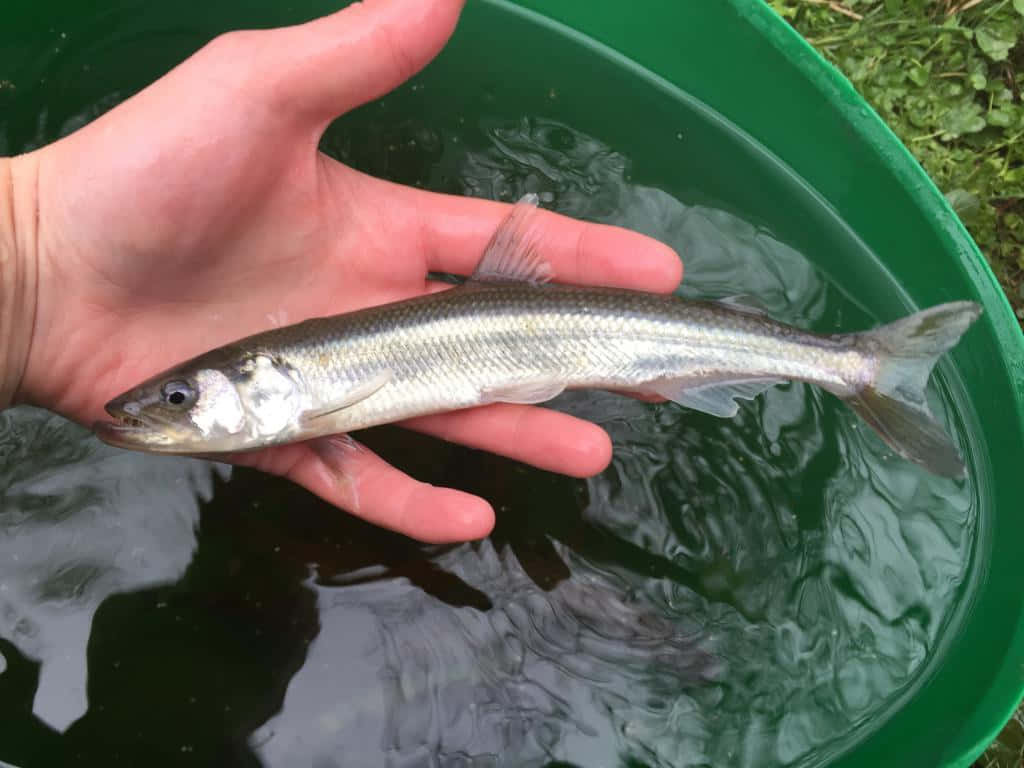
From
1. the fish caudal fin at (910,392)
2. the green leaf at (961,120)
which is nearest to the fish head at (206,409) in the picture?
the fish caudal fin at (910,392)

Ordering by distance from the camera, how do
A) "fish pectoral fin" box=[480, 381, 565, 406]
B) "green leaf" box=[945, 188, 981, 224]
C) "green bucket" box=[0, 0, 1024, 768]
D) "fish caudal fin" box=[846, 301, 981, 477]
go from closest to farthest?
"fish caudal fin" box=[846, 301, 981, 477] < "fish pectoral fin" box=[480, 381, 565, 406] < "green bucket" box=[0, 0, 1024, 768] < "green leaf" box=[945, 188, 981, 224]

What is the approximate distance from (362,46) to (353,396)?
102cm

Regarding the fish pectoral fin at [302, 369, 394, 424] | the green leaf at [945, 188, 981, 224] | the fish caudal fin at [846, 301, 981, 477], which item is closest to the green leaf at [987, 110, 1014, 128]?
the green leaf at [945, 188, 981, 224]

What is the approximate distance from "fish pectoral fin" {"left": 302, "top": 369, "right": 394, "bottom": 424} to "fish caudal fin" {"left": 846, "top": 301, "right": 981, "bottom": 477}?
1515mm

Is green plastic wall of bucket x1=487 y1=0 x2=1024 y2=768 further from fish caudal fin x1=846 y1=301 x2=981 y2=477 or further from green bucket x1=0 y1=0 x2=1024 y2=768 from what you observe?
fish caudal fin x1=846 y1=301 x2=981 y2=477

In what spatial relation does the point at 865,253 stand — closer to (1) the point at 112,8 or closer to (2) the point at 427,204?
(2) the point at 427,204

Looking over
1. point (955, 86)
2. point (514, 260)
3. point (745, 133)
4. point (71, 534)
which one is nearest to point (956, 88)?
point (955, 86)

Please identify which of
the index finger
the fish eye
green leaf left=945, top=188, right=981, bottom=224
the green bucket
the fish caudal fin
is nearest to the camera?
the fish eye

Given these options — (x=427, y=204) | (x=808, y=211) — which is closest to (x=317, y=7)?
(x=427, y=204)

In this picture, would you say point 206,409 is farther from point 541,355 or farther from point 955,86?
point 955,86

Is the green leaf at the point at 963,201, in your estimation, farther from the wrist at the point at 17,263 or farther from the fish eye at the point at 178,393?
the wrist at the point at 17,263

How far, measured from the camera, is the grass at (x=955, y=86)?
400cm

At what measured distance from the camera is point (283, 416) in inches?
101

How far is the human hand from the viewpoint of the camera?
2.43 metres
